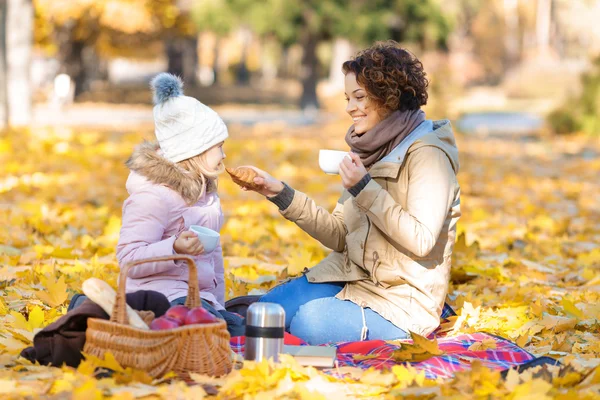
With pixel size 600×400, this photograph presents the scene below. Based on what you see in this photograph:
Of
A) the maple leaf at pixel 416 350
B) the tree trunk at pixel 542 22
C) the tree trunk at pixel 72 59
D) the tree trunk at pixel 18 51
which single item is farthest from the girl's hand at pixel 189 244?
the tree trunk at pixel 542 22

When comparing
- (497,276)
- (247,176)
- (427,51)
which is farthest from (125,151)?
(427,51)

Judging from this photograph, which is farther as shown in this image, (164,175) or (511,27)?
(511,27)

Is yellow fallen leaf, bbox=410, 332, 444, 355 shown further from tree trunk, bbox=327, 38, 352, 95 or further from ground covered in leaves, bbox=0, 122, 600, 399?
tree trunk, bbox=327, 38, 352, 95

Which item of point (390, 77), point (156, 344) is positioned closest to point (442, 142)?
point (390, 77)

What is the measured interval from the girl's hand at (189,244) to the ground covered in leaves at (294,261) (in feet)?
1.85

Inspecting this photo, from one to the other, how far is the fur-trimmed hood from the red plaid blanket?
0.68 metres

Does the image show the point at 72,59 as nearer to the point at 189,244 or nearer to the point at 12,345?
the point at 12,345

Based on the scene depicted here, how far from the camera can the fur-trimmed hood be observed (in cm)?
407

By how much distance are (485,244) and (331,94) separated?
128 feet

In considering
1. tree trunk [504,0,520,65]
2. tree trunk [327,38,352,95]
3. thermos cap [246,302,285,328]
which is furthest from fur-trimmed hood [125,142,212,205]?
tree trunk [504,0,520,65]

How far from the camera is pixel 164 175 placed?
13.4 feet

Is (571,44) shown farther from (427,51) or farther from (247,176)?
(247,176)

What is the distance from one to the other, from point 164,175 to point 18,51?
46.1ft

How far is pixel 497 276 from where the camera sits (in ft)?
19.0
